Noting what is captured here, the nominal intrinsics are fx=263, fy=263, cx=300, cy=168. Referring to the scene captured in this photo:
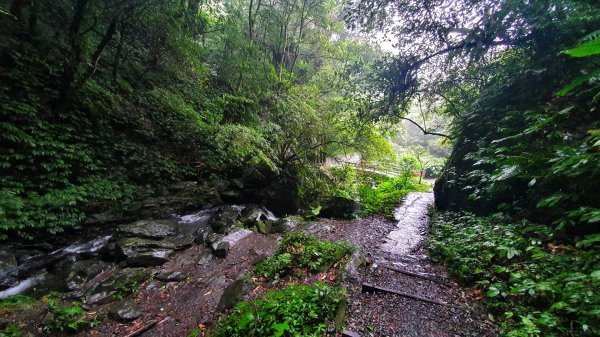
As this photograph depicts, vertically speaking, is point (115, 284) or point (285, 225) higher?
point (285, 225)

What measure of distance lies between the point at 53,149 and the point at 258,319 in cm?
626

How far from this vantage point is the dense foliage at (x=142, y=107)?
5582 millimetres

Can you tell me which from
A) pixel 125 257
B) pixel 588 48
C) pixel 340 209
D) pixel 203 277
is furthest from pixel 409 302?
pixel 340 209

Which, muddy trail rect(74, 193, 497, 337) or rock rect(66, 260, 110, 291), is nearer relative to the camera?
muddy trail rect(74, 193, 497, 337)

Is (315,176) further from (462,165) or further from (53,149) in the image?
(53,149)

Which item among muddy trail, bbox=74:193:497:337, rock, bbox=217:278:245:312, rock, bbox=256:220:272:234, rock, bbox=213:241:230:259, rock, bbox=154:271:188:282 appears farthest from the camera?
rock, bbox=256:220:272:234

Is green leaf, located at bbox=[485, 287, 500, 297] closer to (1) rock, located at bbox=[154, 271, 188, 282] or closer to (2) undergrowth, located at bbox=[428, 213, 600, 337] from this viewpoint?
(2) undergrowth, located at bbox=[428, 213, 600, 337]

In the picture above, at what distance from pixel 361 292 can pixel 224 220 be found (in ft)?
17.7

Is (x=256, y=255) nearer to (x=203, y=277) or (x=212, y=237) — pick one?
(x=203, y=277)

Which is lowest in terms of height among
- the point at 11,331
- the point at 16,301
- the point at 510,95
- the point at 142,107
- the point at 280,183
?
the point at 16,301

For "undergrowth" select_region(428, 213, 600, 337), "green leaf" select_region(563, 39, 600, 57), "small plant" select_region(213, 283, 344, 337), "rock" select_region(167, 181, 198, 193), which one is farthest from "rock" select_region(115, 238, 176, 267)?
"green leaf" select_region(563, 39, 600, 57)

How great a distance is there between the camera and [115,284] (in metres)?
5.00

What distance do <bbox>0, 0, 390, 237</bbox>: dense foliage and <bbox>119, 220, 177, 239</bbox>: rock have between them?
0.86m

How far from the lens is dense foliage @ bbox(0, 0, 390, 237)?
558cm
